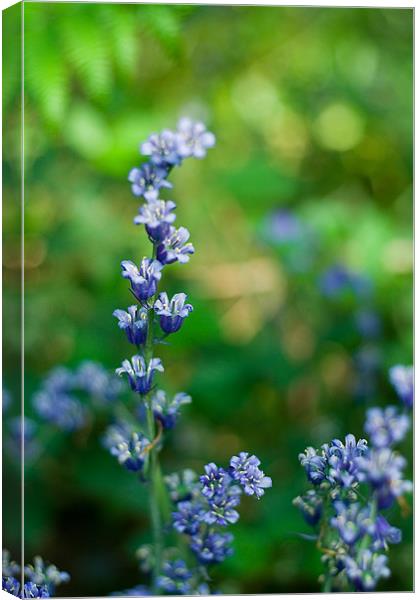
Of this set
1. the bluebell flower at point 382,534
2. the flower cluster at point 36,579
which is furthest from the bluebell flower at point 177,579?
the bluebell flower at point 382,534

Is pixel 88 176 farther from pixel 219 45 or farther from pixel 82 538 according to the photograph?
pixel 82 538

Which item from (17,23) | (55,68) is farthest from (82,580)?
(55,68)

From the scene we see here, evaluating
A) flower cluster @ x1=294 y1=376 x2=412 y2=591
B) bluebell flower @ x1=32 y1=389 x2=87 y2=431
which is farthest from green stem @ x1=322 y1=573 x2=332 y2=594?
bluebell flower @ x1=32 y1=389 x2=87 y2=431

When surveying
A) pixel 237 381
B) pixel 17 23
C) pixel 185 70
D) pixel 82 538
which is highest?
pixel 185 70

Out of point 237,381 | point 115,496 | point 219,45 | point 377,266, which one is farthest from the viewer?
point 219,45

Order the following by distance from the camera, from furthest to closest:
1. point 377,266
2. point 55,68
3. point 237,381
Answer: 1. point 377,266
2. point 237,381
3. point 55,68

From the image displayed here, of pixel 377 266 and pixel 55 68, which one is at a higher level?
pixel 55 68

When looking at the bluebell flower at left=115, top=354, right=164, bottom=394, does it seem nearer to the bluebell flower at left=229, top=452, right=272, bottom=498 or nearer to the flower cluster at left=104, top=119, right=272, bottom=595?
the flower cluster at left=104, top=119, right=272, bottom=595
